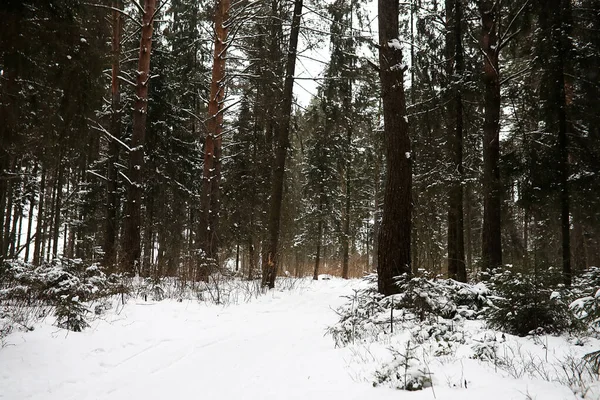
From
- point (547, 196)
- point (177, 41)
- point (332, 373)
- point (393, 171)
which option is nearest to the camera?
point (332, 373)

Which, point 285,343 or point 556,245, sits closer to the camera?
point 285,343

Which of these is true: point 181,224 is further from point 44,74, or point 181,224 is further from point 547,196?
point 547,196

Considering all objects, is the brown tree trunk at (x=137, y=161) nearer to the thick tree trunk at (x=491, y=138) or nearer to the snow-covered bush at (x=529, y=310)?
the snow-covered bush at (x=529, y=310)

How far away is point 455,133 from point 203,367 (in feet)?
31.6

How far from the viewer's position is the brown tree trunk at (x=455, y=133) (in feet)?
32.7

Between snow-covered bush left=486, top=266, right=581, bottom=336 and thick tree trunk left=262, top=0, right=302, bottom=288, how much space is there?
20.7ft

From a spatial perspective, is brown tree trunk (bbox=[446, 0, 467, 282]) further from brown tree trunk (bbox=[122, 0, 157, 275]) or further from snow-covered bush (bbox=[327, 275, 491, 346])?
brown tree trunk (bbox=[122, 0, 157, 275])

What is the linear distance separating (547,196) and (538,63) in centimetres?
330

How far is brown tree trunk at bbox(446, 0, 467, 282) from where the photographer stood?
9.98 metres

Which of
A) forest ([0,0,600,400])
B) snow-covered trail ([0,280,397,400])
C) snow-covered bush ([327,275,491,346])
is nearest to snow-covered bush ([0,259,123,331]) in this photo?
forest ([0,0,600,400])

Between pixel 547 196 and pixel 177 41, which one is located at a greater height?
pixel 177 41

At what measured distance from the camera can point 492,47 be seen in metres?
8.58

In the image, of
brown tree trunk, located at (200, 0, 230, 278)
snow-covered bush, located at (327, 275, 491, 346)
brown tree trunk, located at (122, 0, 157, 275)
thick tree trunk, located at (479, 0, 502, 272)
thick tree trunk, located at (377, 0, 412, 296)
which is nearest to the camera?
snow-covered bush, located at (327, 275, 491, 346)

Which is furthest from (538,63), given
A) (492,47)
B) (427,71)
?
(427,71)
